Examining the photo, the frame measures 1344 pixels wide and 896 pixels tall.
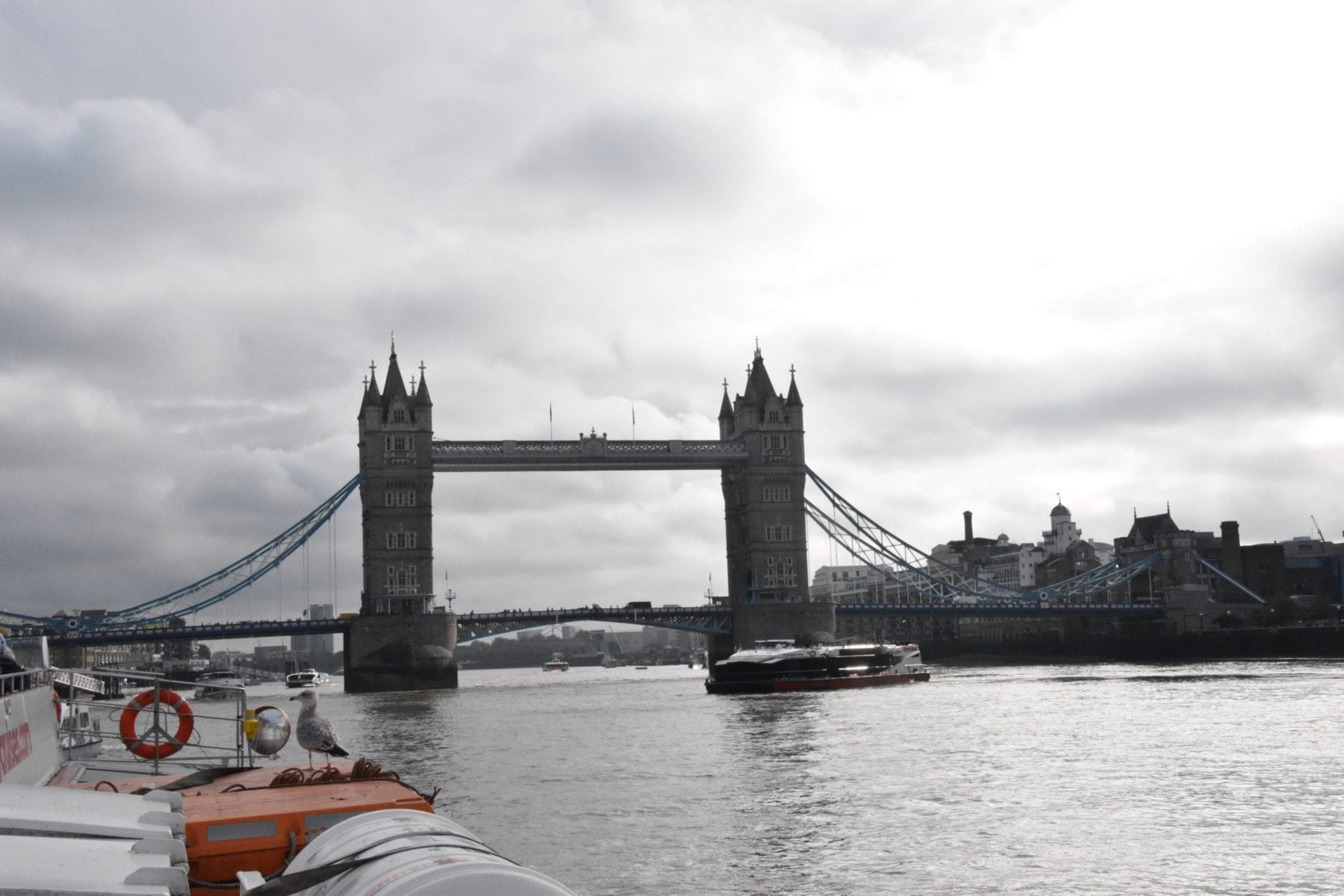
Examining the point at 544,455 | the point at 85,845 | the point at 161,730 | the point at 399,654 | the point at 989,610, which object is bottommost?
the point at 399,654

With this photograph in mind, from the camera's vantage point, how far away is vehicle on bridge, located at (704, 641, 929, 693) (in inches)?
2023

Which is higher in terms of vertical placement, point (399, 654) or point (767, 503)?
point (767, 503)

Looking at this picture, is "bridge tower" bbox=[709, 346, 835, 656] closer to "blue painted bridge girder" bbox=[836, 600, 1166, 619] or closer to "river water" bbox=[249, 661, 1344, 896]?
"blue painted bridge girder" bbox=[836, 600, 1166, 619]

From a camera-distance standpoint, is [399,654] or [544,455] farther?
[544,455]

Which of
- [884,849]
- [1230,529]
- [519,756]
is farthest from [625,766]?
[1230,529]

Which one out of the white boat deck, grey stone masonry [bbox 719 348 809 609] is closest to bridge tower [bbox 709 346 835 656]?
grey stone masonry [bbox 719 348 809 609]

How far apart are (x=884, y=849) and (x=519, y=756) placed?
524 inches

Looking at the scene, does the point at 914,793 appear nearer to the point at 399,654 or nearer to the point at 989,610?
the point at 399,654

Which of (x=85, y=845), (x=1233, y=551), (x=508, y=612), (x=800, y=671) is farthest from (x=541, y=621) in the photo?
(x=85, y=845)

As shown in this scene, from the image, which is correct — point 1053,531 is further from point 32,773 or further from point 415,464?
point 32,773

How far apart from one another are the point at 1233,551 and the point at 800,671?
5457 cm

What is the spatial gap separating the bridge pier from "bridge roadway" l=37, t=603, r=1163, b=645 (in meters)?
1.52

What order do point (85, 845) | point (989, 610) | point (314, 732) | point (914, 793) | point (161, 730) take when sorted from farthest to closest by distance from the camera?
point (989, 610), point (914, 793), point (161, 730), point (314, 732), point (85, 845)

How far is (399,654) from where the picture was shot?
65250 millimetres
